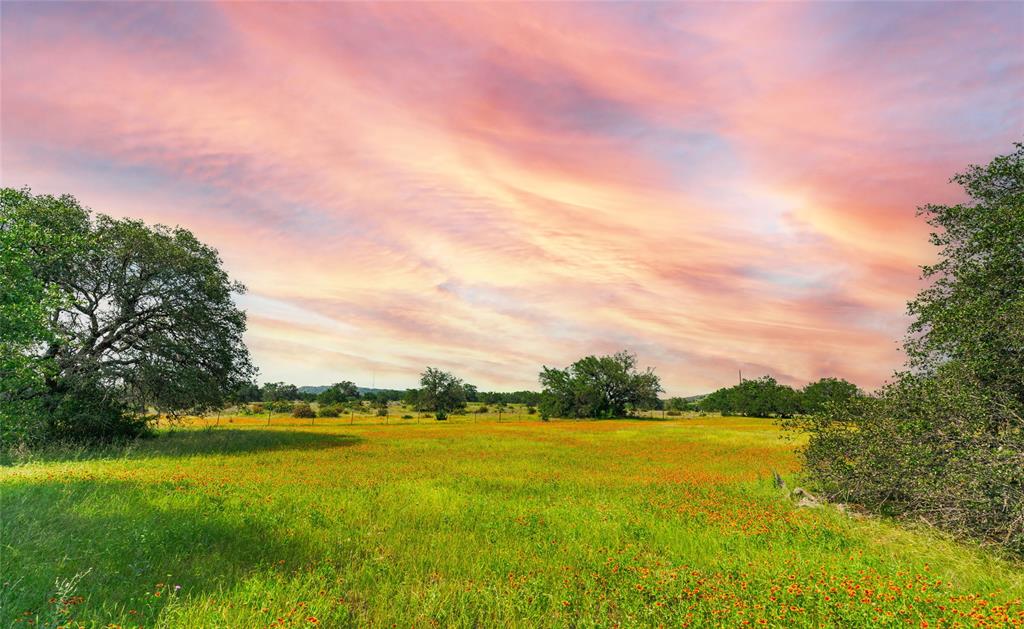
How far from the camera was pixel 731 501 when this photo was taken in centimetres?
1534

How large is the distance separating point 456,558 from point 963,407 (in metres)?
13.3

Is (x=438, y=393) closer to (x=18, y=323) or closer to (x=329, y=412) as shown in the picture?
(x=329, y=412)

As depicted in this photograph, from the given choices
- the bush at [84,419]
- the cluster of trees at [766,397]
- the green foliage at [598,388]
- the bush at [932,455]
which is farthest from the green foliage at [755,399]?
the bush at [84,419]

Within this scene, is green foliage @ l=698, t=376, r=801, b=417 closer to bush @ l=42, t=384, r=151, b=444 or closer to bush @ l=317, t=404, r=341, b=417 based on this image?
bush @ l=317, t=404, r=341, b=417

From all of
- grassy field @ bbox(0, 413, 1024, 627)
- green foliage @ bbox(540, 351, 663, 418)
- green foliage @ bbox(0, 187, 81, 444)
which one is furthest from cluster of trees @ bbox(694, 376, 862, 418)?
green foliage @ bbox(0, 187, 81, 444)

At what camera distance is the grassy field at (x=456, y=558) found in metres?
6.69

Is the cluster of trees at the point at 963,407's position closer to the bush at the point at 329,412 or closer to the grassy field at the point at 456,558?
the grassy field at the point at 456,558

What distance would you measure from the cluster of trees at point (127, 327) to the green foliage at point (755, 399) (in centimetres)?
10860

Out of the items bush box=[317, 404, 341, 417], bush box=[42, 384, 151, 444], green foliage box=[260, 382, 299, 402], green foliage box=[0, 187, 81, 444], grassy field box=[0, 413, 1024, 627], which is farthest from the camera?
green foliage box=[260, 382, 299, 402]

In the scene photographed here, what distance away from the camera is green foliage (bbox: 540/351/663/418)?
332ft

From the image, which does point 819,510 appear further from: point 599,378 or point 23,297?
point 599,378

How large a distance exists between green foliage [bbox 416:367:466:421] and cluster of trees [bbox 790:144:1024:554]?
307 ft

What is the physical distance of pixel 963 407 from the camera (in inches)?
458

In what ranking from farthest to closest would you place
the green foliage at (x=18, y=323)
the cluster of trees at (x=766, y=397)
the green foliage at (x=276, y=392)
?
the green foliage at (x=276, y=392)
the cluster of trees at (x=766, y=397)
the green foliage at (x=18, y=323)
